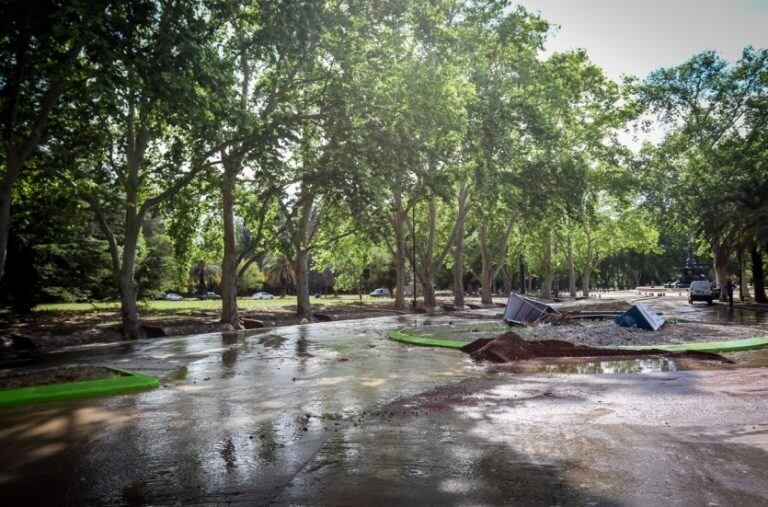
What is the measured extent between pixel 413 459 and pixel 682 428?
3.09m

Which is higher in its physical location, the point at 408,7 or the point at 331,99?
the point at 408,7

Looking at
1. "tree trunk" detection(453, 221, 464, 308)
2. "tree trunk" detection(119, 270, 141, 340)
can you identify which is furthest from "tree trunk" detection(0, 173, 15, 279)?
"tree trunk" detection(453, 221, 464, 308)

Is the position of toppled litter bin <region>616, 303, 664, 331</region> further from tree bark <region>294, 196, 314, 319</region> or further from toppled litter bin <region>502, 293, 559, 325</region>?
tree bark <region>294, 196, 314, 319</region>

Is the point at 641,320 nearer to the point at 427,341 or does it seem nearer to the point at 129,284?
the point at 427,341

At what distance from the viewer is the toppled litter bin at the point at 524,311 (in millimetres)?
23150

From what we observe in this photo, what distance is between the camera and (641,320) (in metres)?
18.4

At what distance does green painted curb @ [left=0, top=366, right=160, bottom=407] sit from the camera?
822 cm

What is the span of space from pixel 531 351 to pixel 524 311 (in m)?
10.6

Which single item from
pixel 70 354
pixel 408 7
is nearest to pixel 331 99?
pixel 408 7

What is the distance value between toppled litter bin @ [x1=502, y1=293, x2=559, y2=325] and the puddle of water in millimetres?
10867

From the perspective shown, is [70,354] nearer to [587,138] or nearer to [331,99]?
[331,99]

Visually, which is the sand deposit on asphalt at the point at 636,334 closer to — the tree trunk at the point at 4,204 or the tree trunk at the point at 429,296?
the tree trunk at the point at 4,204

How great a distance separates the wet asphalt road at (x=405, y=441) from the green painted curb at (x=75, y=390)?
1.08ft

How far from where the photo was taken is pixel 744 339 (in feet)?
48.8
